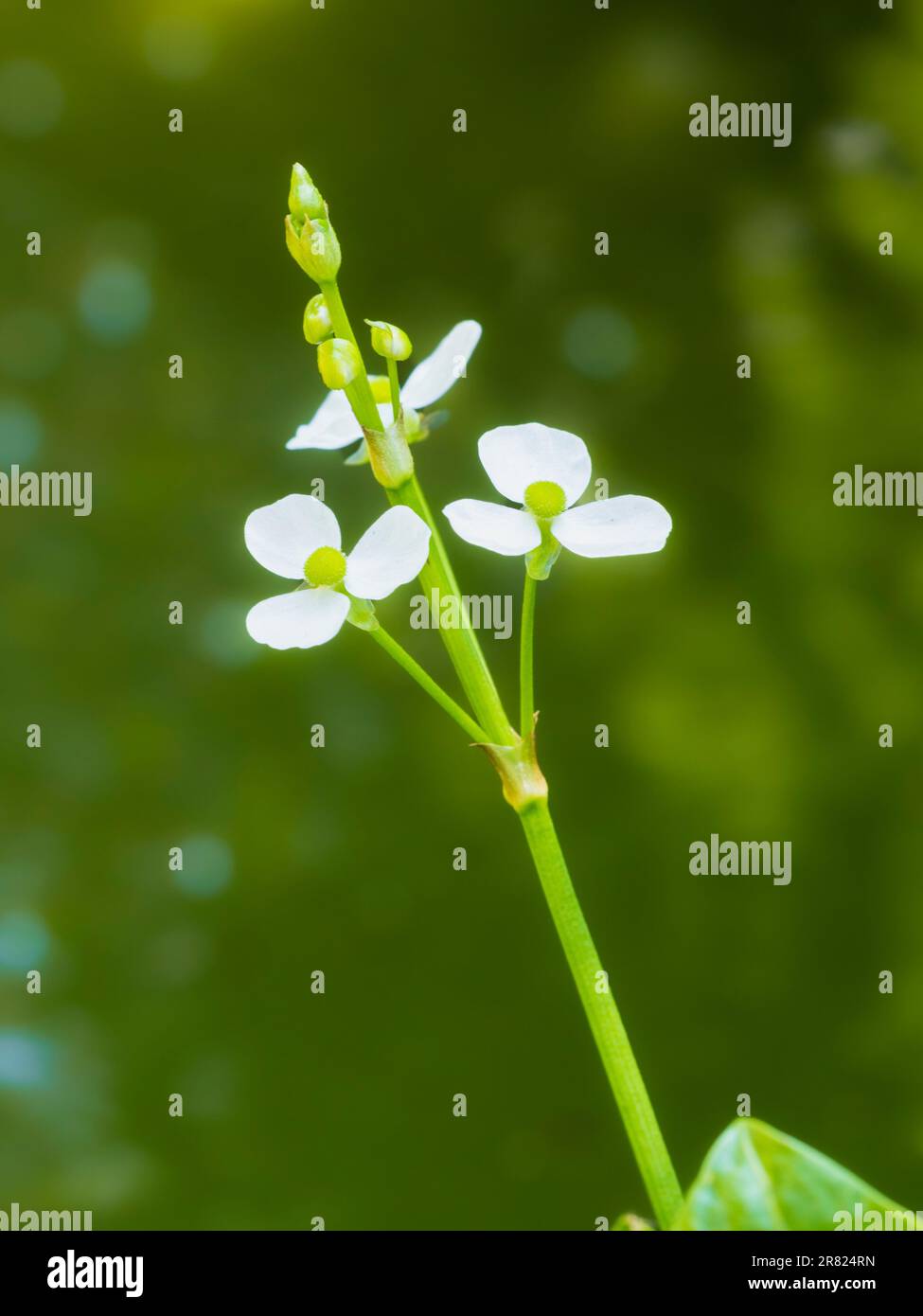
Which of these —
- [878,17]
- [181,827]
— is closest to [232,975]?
[181,827]

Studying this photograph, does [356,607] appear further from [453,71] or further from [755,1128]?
[453,71]

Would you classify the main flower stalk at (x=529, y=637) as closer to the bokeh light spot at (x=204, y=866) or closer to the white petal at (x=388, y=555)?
the white petal at (x=388, y=555)

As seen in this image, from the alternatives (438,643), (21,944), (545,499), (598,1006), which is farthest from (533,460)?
(21,944)

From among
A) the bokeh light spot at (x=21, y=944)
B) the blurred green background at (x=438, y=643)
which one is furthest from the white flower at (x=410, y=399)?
the bokeh light spot at (x=21, y=944)

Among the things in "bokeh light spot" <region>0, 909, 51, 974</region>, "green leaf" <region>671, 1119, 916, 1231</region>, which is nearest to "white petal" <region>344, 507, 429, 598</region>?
"green leaf" <region>671, 1119, 916, 1231</region>

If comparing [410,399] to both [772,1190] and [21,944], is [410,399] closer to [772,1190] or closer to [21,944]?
[772,1190]

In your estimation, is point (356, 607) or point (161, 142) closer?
point (356, 607)
